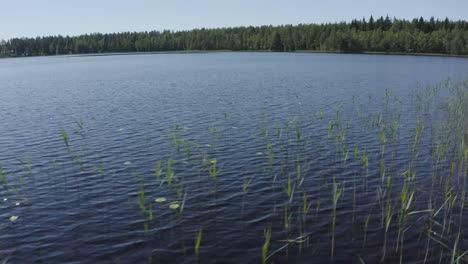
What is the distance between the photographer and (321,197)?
15.0 metres

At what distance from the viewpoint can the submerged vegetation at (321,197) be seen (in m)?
11.2

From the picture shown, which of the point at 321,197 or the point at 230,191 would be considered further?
the point at 230,191

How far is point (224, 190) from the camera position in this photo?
15.9 m

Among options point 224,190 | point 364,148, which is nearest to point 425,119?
point 364,148

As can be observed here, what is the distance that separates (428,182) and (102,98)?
38439 mm

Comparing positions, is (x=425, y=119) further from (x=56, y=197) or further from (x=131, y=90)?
(x=131, y=90)

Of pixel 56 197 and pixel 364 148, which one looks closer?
pixel 56 197

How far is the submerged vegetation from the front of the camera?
11.2 meters

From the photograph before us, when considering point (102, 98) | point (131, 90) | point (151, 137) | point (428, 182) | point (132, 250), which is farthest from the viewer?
point (131, 90)

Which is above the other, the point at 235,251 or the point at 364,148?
the point at 364,148

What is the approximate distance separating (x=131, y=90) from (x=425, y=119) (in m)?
38.8

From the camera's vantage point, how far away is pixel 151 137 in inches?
980

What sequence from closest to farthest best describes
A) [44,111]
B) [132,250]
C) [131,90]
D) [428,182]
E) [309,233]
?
[132,250]
[309,233]
[428,182]
[44,111]
[131,90]

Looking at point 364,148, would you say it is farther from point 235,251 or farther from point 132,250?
point 132,250
